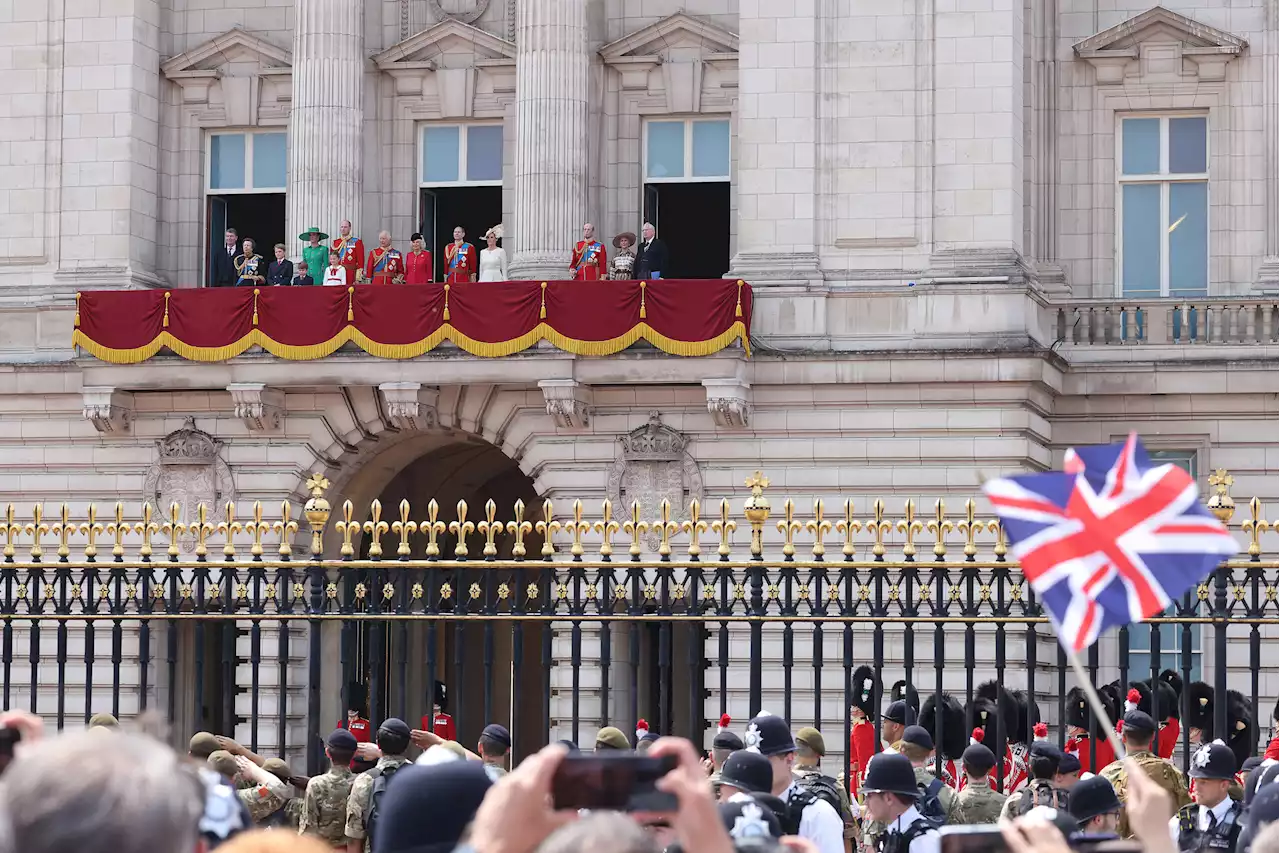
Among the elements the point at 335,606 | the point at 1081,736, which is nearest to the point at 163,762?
the point at 335,606

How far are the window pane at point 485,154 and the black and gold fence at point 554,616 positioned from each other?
17.0 ft

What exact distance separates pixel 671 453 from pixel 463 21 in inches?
282

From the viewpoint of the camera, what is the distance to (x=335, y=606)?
17703 millimetres

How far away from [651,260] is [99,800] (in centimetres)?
2745

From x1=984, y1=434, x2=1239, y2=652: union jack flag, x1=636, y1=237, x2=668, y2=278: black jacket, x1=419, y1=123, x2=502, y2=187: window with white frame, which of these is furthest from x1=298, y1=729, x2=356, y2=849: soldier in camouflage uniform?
x1=419, y1=123, x2=502, y2=187: window with white frame

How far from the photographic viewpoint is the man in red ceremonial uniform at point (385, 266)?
32.0 m

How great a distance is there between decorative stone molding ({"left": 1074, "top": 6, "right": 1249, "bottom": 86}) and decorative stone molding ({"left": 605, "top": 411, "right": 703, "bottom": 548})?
7765mm

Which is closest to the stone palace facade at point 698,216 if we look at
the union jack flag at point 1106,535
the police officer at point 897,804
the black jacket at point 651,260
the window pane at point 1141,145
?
the window pane at point 1141,145

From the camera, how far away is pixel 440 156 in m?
34.3

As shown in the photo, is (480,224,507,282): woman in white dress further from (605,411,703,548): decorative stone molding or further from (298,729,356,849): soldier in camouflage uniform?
(298,729,356,849): soldier in camouflage uniform

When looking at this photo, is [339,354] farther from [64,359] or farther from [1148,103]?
[1148,103]

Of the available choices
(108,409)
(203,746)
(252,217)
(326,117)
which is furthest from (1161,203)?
(203,746)

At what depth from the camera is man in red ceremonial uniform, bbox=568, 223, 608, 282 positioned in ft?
103

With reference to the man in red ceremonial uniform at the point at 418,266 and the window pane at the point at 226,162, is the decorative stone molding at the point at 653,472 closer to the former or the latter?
the man in red ceremonial uniform at the point at 418,266
